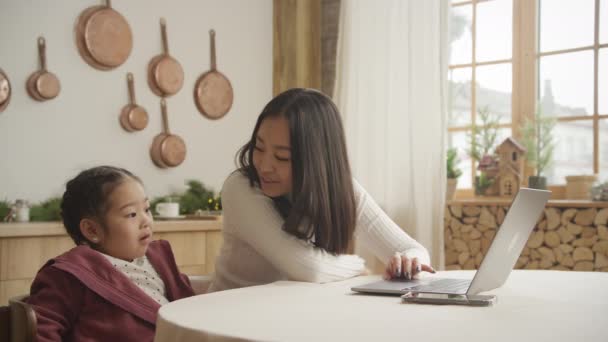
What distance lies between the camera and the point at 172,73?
3641mm

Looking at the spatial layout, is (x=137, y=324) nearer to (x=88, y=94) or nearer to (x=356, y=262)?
(x=356, y=262)

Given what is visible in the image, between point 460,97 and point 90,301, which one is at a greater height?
point 460,97

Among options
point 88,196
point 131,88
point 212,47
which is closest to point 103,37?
point 131,88

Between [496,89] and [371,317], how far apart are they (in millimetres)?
3236

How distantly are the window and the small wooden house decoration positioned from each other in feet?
0.77

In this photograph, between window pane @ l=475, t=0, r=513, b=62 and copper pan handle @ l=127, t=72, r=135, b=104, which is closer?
copper pan handle @ l=127, t=72, r=135, b=104

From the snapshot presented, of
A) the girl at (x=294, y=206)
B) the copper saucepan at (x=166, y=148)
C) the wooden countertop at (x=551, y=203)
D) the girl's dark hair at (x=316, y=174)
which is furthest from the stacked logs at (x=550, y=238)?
the girl's dark hair at (x=316, y=174)

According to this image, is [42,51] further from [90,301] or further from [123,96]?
[90,301]

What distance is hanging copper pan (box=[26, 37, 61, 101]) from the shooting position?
2.98 metres

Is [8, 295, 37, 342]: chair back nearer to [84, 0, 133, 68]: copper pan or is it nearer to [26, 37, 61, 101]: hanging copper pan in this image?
[26, 37, 61, 101]: hanging copper pan

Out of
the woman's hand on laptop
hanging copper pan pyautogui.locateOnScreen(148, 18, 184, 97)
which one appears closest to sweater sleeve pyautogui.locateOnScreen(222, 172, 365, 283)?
the woman's hand on laptop

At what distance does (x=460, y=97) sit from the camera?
4.05 metres

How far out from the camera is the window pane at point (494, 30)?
3.87m

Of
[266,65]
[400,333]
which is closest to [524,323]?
[400,333]
